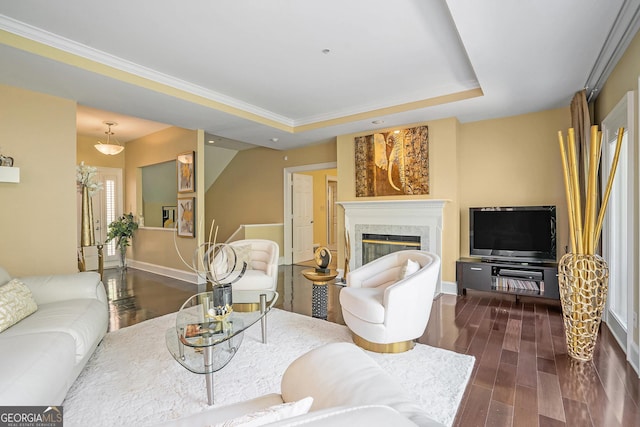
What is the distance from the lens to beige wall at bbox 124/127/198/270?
570 centimetres

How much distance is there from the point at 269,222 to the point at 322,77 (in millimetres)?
4365

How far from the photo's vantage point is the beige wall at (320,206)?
9.09m

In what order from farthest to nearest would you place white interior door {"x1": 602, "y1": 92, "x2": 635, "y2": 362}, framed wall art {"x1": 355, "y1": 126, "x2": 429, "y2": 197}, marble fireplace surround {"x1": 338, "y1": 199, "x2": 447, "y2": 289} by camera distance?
framed wall art {"x1": 355, "y1": 126, "x2": 429, "y2": 197}
marble fireplace surround {"x1": 338, "y1": 199, "x2": 447, "y2": 289}
white interior door {"x1": 602, "y1": 92, "x2": 635, "y2": 362}

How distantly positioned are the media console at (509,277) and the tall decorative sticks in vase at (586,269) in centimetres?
149

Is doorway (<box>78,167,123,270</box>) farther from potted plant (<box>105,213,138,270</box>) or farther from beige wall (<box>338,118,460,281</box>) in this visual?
beige wall (<box>338,118,460,281</box>)

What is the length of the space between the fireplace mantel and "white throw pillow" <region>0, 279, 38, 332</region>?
424cm

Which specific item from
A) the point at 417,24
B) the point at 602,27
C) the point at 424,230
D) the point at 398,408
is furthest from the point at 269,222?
the point at 398,408

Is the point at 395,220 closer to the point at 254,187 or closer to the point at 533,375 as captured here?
the point at 533,375

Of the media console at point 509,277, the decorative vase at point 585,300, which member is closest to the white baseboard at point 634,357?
the decorative vase at point 585,300

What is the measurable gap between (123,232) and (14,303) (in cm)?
493

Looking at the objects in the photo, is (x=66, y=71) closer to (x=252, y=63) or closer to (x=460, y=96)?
(x=252, y=63)

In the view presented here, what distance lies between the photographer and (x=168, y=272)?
19.8 ft

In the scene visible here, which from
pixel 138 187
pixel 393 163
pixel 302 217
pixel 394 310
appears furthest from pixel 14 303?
pixel 302 217

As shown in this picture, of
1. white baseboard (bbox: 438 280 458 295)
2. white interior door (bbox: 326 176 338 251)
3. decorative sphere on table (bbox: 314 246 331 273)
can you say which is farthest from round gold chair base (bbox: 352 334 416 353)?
white interior door (bbox: 326 176 338 251)
